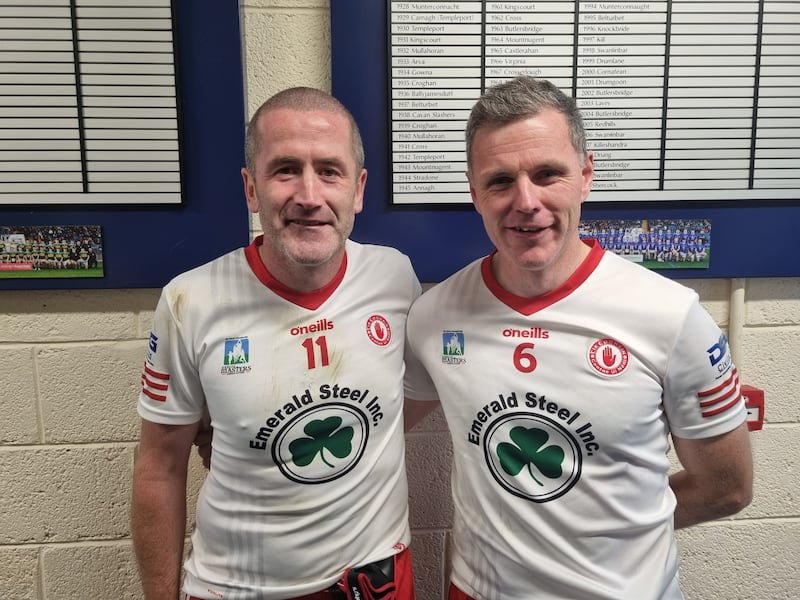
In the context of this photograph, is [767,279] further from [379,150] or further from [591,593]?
[379,150]

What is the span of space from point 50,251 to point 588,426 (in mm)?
1251

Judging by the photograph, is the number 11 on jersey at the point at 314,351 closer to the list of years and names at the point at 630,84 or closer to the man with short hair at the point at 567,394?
the man with short hair at the point at 567,394

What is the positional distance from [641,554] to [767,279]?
0.83 m

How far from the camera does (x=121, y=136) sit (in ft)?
4.14

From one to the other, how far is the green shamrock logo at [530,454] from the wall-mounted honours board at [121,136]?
786mm

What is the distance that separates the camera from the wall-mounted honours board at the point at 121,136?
4.03 feet

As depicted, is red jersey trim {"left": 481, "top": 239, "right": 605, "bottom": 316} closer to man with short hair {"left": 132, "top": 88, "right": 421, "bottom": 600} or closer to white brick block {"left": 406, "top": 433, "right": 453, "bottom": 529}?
man with short hair {"left": 132, "top": 88, "right": 421, "bottom": 600}

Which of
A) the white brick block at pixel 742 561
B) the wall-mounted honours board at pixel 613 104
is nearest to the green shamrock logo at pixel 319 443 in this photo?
the wall-mounted honours board at pixel 613 104

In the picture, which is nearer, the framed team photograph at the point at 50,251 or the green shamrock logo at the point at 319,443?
the green shamrock logo at the point at 319,443

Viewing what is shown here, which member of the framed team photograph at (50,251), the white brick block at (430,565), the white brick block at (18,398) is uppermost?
the framed team photograph at (50,251)

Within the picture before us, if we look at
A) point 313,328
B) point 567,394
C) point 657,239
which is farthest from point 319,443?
point 657,239

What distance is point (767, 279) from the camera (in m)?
1.39

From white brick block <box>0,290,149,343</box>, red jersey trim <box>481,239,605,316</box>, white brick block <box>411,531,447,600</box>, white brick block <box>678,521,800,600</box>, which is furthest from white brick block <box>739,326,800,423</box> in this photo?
white brick block <box>0,290,149,343</box>

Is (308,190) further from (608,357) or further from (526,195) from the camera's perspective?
(608,357)
